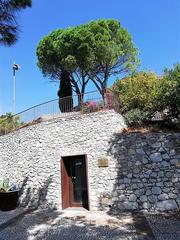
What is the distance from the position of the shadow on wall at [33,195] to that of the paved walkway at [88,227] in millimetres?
1106

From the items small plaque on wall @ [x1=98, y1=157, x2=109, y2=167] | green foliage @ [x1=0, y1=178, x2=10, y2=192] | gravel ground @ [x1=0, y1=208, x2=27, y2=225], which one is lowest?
gravel ground @ [x1=0, y1=208, x2=27, y2=225]

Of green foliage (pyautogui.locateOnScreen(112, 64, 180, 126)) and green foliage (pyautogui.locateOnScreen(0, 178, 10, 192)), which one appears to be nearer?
green foliage (pyautogui.locateOnScreen(112, 64, 180, 126))

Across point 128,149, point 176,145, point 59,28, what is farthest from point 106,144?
point 59,28

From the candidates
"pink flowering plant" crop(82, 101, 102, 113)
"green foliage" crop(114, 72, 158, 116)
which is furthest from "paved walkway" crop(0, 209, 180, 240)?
"green foliage" crop(114, 72, 158, 116)

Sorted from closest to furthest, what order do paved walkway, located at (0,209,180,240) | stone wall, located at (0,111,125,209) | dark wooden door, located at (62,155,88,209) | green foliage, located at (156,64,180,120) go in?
paved walkway, located at (0,209,180,240)
stone wall, located at (0,111,125,209)
green foliage, located at (156,64,180,120)
dark wooden door, located at (62,155,88,209)

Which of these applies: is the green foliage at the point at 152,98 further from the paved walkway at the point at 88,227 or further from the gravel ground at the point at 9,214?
the gravel ground at the point at 9,214

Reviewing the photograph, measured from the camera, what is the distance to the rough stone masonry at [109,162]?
826cm

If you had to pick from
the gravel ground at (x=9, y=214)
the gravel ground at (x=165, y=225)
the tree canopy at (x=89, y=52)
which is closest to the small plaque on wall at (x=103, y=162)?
the gravel ground at (x=165, y=225)

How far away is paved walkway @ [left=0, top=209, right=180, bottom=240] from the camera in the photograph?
20.2ft

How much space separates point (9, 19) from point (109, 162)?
18.3 ft

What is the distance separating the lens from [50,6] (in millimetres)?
9641

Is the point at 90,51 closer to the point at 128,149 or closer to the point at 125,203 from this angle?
the point at 128,149

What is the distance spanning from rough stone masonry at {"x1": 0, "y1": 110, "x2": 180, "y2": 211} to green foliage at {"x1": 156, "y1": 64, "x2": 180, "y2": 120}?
60.8 inches

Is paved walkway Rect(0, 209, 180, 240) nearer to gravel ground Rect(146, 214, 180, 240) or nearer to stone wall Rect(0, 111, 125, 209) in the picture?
gravel ground Rect(146, 214, 180, 240)
